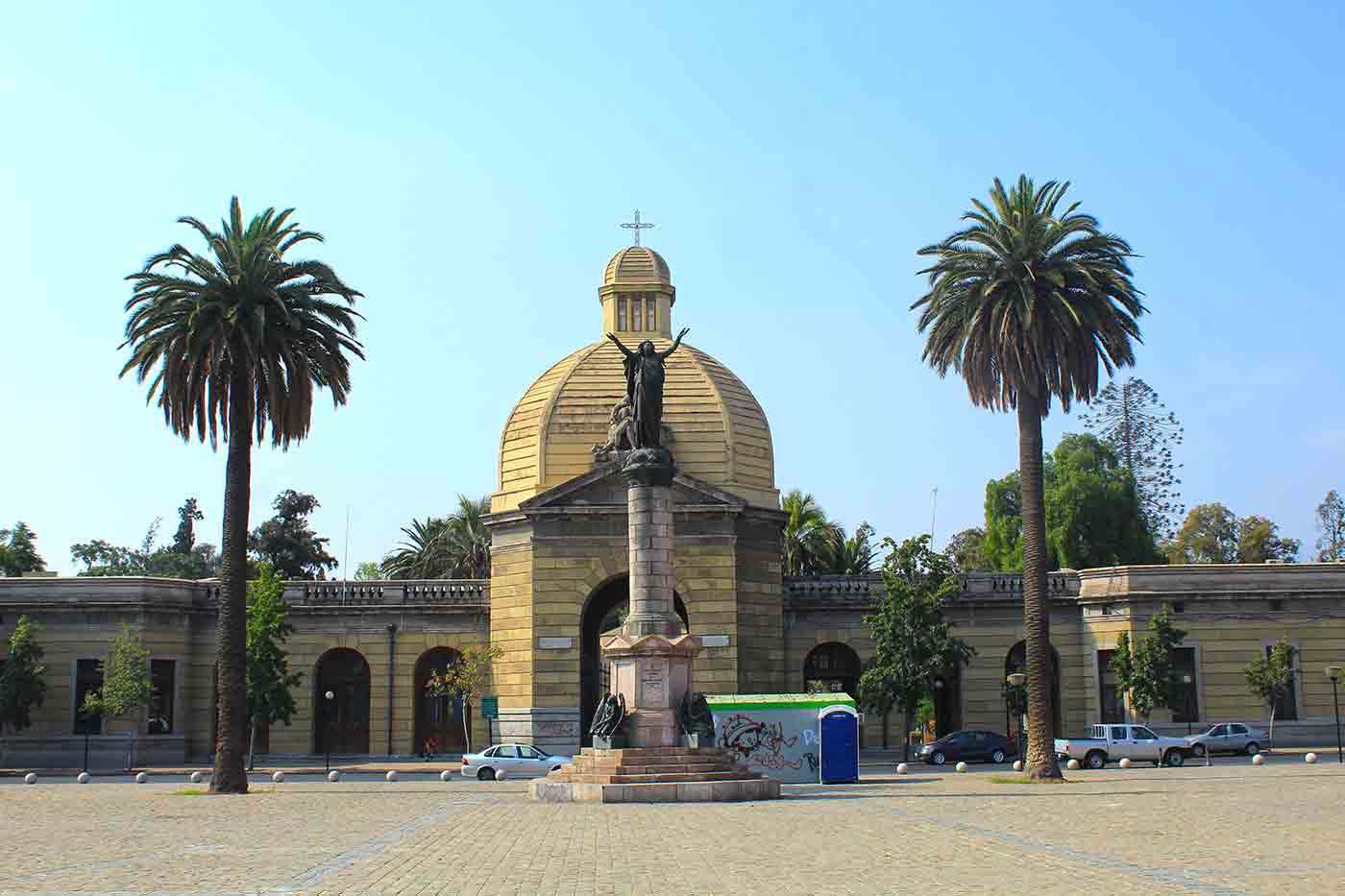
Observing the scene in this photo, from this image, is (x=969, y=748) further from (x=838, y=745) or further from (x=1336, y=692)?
(x=1336, y=692)

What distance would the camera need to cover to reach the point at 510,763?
4641cm

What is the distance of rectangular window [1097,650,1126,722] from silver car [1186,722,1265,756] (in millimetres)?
→ 3775

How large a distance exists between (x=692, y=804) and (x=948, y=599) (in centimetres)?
2717

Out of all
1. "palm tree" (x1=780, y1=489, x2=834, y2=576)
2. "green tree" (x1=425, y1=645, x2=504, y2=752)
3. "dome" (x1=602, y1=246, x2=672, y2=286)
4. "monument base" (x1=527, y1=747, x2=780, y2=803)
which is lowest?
"monument base" (x1=527, y1=747, x2=780, y2=803)

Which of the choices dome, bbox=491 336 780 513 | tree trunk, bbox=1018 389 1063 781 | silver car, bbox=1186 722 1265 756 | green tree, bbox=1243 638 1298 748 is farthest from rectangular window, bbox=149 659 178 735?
green tree, bbox=1243 638 1298 748

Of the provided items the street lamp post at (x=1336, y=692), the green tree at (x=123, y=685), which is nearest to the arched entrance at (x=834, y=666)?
the street lamp post at (x=1336, y=692)

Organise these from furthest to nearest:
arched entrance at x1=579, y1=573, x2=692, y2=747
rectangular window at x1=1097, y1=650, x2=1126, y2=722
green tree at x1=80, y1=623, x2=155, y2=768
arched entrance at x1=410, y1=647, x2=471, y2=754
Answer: arched entrance at x1=410, y1=647, x2=471, y2=754 < rectangular window at x1=1097, y1=650, x2=1126, y2=722 < arched entrance at x1=579, y1=573, x2=692, y2=747 < green tree at x1=80, y1=623, x2=155, y2=768

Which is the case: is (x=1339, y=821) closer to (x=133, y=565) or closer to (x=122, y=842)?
(x=122, y=842)

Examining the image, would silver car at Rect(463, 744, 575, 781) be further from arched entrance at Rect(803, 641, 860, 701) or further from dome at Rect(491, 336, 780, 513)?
arched entrance at Rect(803, 641, 860, 701)

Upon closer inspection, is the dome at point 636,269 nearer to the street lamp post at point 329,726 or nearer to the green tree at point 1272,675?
the street lamp post at point 329,726

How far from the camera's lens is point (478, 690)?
176ft

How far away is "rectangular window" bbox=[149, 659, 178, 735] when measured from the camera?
53031 mm

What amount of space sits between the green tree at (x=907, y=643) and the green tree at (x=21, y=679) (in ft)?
91.2

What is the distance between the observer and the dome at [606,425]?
5297 cm
